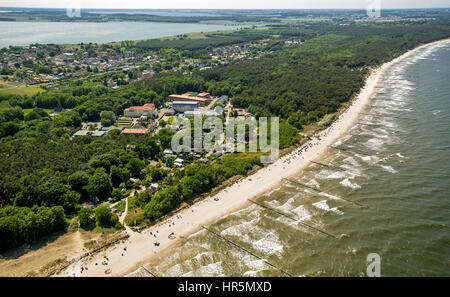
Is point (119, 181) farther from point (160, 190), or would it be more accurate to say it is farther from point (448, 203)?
point (448, 203)

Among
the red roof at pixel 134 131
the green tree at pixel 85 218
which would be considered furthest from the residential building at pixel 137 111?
the green tree at pixel 85 218

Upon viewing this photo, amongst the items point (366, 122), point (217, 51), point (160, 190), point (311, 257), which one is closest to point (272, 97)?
point (366, 122)

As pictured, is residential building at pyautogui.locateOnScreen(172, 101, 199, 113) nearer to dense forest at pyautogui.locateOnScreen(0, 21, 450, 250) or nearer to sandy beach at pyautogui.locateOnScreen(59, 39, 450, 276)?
dense forest at pyautogui.locateOnScreen(0, 21, 450, 250)

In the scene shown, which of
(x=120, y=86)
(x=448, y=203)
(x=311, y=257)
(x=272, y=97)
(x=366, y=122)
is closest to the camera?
(x=311, y=257)

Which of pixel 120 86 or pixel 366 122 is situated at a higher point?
pixel 120 86

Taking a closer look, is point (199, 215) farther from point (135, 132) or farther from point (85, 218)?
point (135, 132)

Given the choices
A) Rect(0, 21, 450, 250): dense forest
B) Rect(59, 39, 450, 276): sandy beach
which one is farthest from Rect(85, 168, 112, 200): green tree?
Rect(59, 39, 450, 276): sandy beach
